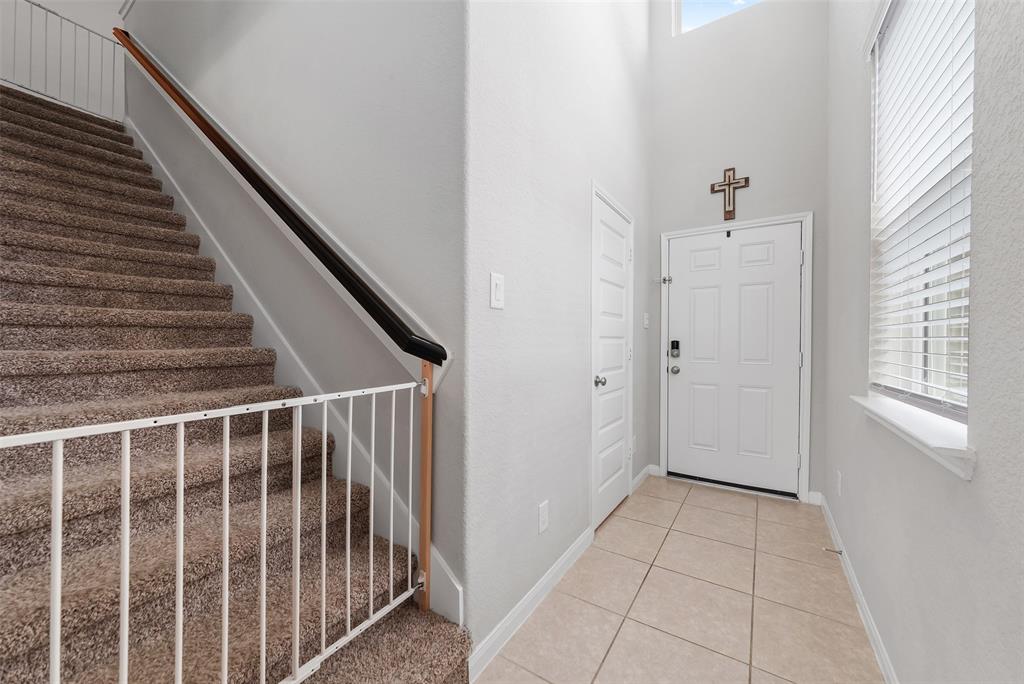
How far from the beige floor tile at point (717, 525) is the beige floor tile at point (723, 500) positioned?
8 centimetres

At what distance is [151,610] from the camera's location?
3.56 feet

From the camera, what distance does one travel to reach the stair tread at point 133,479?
3.53 ft

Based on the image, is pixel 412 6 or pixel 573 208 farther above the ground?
pixel 412 6

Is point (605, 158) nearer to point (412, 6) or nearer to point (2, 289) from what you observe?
point (412, 6)

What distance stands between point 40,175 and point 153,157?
3.15ft

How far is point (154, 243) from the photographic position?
2336 mm

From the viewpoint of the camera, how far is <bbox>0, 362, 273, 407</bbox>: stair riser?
1409mm

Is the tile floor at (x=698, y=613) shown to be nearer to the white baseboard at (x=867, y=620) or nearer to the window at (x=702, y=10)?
the white baseboard at (x=867, y=620)

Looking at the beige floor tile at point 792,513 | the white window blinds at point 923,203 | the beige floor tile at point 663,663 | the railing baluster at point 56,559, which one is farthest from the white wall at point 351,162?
the beige floor tile at point 792,513

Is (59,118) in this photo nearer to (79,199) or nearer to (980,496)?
(79,199)

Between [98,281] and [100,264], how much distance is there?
0.26 m

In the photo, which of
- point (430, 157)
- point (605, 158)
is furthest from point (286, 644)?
point (605, 158)

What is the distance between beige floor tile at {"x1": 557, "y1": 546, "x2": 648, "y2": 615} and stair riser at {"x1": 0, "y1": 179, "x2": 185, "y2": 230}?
3.04m

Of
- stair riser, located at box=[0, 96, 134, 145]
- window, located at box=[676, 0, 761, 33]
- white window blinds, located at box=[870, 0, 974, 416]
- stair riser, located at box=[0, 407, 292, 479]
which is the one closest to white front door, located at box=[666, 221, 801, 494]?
white window blinds, located at box=[870, 0, 974, 416]
